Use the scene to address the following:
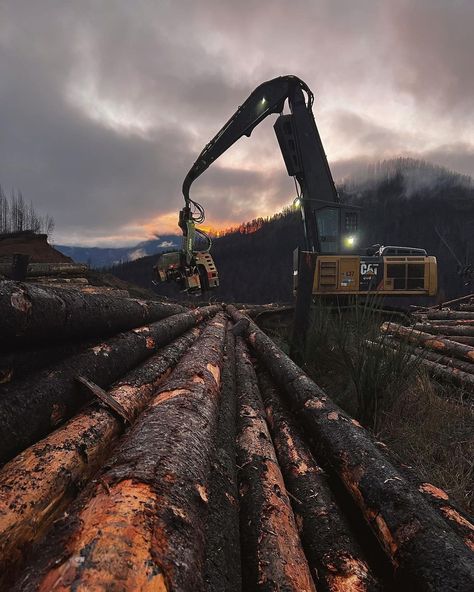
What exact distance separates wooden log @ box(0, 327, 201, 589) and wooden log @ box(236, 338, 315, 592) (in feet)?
2.33

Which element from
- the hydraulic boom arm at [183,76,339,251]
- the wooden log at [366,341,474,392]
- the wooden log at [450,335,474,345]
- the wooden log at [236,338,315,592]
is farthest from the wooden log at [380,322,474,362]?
the hydraulic boom arm at [183,76,339,251]

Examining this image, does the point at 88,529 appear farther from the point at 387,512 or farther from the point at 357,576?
the point at 387,512

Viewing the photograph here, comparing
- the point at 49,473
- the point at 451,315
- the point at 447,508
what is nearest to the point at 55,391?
the point at 49,473

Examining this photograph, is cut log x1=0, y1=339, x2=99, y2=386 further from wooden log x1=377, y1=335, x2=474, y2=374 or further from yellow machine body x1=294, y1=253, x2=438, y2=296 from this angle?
yellow machine body x1=294, y1=253, x2=438, y2=296

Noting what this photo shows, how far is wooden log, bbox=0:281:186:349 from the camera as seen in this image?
1.50 meters

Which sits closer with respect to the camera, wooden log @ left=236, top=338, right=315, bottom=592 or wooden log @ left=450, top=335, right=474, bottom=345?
wooden log @ left=236, top=338, right=315, bottom=592

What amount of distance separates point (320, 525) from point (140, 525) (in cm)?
100

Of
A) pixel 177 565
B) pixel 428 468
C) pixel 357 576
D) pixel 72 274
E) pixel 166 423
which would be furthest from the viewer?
pixel 72 274

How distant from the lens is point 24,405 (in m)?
1.57

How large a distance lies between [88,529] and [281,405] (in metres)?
2.20

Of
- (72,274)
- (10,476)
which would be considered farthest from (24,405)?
(72,274)

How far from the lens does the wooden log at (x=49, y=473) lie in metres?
1.07

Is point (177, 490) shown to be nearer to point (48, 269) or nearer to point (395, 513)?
point (395, 513)

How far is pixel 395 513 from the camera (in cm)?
138
